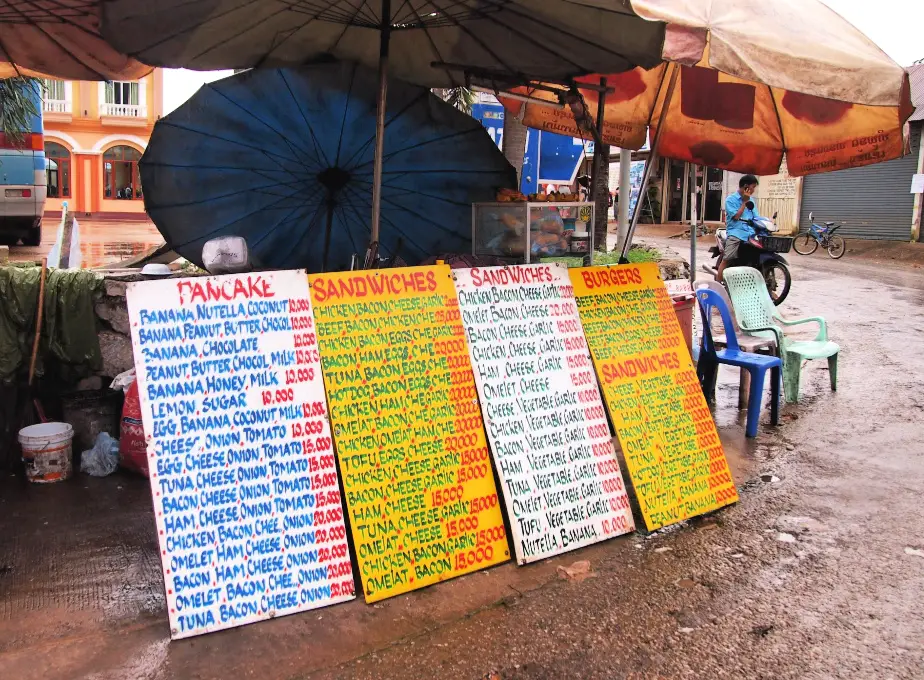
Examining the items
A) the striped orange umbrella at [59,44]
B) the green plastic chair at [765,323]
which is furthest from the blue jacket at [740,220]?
the striped orange umbrella at [59,44]

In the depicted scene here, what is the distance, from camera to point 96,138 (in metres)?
35.9

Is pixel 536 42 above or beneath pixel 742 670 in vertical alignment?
above

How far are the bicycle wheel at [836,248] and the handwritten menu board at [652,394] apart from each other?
17.3m

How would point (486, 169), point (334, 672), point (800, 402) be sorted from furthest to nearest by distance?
point (800, 402) < point (486, 169) < point (334, 672)

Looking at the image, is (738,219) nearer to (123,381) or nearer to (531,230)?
(531,230)

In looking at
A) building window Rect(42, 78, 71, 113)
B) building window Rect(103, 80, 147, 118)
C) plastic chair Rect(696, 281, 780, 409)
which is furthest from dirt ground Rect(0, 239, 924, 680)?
building window Rect(42, 78, 71, 113)

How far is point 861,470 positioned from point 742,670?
269 cm

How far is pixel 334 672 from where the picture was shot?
284 cm

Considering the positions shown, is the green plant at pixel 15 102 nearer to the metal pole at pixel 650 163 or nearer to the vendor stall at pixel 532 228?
the vendor stall at pixel 532 228

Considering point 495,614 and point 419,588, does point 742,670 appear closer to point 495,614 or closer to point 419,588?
point 495,614

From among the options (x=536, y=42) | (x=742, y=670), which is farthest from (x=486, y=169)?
(x=742, y=670)

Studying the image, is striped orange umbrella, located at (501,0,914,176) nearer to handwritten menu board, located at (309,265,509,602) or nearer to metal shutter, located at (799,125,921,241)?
→ handwritten menu board, located at (309,265,509,602)

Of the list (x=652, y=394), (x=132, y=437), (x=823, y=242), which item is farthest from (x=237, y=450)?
(x=823, y=242)

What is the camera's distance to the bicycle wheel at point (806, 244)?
2114 centimetres
